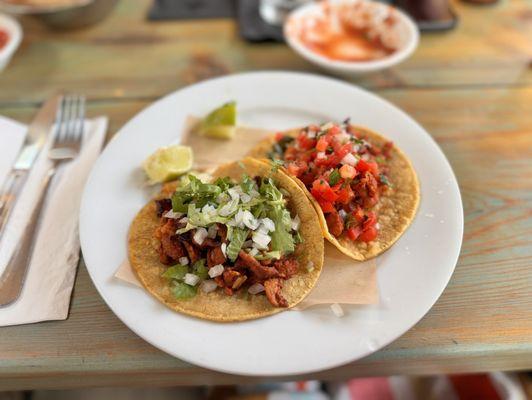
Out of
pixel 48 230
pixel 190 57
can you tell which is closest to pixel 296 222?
pixel 48 230

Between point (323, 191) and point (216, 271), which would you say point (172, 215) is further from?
point (323, 191)

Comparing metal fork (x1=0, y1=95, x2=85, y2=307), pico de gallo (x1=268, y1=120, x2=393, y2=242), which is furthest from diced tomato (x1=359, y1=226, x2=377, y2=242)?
metal fork (x1=0, y1=95, x2=85, y2=307)

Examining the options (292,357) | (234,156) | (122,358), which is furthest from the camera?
(234,156)

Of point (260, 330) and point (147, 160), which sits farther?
point (147, 160)

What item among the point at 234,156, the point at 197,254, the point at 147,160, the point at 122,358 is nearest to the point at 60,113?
the point at 147,160

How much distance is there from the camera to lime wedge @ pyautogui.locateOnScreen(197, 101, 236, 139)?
6.75 ft

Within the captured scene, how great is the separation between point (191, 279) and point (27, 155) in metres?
1.00

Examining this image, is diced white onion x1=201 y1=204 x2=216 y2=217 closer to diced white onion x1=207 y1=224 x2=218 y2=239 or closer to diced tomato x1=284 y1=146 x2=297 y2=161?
diced white onion x1=207 y1=224 x2=218 y2=239

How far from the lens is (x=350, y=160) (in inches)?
70.4

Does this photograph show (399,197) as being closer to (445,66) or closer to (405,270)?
(405,270)

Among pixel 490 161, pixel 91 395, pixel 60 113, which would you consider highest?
pixel 60 113

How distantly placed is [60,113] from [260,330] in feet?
4.90

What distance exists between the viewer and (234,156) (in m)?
2.05

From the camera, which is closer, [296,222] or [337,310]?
[337,310]
